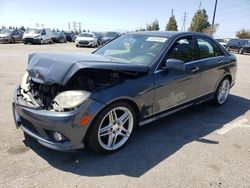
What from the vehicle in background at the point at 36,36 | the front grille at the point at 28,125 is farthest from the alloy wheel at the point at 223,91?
the vehicle in background at the point at 36,36

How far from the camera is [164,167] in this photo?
3301 mm

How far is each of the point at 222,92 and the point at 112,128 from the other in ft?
11.2

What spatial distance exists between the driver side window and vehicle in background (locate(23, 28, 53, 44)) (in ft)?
80.0

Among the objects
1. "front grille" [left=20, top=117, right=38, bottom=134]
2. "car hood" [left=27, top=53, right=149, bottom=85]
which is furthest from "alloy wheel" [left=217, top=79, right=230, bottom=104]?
"front grille" [left=20, top=117, right=38, bottom=134]

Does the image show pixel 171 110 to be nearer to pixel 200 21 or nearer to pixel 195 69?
pixel 195 69

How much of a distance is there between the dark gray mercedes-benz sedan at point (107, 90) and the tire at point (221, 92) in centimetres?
98

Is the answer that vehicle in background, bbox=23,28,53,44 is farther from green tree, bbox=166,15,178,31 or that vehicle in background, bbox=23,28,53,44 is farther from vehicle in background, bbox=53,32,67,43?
green tree, bbox=166,15,178,31

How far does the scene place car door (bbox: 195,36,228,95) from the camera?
16.4ft

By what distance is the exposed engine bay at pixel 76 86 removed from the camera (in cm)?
323

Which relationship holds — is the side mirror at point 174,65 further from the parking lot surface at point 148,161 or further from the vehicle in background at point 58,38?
the vehicle in background at point 58,38

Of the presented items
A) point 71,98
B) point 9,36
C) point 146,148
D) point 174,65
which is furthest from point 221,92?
point 9,36

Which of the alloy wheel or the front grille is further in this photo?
the alloy wheel

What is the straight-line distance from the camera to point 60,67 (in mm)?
3244

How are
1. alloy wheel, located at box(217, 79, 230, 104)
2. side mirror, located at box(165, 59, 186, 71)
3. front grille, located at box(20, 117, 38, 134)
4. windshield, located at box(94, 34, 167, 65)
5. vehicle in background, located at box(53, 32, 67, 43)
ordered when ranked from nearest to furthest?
front grille, located at box(20, 117, 38, 134), side mirror, located at box(165, 59, 186, 71), windshield, located at box(94, 34, 167, 65), alloy wheel, located at box(217, 79, 230, 104), vehicle in background, located at box(53, 32, 67, 43)
